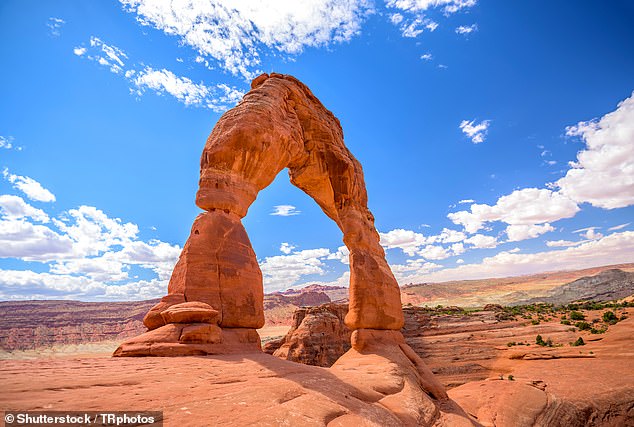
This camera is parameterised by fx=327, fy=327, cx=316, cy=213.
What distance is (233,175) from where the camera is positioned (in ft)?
35.4

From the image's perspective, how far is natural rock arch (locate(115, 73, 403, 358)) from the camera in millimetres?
9258

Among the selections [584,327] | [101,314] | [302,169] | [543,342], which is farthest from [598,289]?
[101,314]

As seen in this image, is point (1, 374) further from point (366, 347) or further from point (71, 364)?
point (366, 347)

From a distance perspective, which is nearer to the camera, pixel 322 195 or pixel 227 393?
pixel 227 393

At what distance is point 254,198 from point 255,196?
91 mm

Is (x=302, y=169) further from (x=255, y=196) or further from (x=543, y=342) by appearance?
(x=543, y=342)

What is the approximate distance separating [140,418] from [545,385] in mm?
19405

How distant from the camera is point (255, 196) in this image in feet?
38.1

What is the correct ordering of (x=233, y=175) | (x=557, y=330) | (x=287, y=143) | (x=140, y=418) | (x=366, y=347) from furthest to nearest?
1. (x=557, y=330)
2. (x=287, y=143)
3. (x=366, y=347)
4. (x=233, y=175)
5. (x=140, y=418)

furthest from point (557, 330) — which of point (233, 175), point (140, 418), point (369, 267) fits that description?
point (140, 418)

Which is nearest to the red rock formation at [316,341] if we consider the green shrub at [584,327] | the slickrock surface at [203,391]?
the slickrock surface at [203,391]

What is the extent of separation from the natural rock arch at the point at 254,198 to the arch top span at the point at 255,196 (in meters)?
0.03

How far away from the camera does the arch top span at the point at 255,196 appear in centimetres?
929

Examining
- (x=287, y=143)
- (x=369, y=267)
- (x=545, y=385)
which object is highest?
(x=287, y=143)
